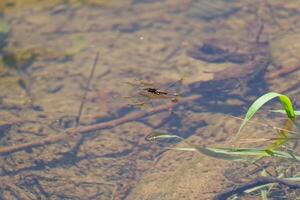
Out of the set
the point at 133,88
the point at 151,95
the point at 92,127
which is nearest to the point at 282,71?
the point at 151,95

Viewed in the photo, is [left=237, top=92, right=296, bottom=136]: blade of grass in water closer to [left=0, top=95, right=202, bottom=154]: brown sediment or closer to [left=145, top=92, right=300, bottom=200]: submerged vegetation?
[left=145, top=92, right=300, bottom=200]: submerged vegetation

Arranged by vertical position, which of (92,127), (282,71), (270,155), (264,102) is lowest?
(92,127)

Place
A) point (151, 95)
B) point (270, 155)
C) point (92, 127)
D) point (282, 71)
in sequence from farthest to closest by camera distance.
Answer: point (282, 71) < point (151, 95) < point (92, 127) < point (270, 155)

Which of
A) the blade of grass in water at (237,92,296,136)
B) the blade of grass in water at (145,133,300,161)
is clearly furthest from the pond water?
the blade of grass in water at (237,92,296,136)

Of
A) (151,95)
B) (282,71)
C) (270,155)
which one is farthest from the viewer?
(282,71)

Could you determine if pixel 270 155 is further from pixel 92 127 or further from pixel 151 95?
pixel 92 127

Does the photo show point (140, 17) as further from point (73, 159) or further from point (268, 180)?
point (268, 180)
